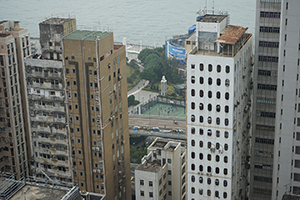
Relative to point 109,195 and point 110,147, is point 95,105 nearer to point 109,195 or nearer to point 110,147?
point 110,147

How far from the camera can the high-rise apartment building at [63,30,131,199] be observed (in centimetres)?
9394

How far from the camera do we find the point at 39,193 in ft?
254

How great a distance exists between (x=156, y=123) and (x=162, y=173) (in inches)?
3060

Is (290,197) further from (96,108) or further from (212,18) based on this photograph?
(96,108)

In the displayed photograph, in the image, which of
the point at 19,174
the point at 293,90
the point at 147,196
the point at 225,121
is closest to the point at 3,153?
the point at 19,174

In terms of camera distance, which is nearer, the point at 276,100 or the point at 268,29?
the point at 276,100

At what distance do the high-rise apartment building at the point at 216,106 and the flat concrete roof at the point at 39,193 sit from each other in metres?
25.1

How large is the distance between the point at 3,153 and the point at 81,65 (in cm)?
3177

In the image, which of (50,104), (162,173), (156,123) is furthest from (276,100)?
(156,123)

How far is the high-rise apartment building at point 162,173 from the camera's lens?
324ft

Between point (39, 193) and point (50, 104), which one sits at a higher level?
point (50, 104)

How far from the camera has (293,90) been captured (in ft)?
283

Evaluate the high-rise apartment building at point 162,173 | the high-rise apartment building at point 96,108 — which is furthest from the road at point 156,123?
the high-rise apartment building at point 96,108

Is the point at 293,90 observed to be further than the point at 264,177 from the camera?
No
